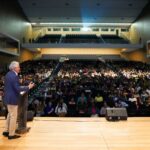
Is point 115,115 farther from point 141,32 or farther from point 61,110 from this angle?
point 141,32

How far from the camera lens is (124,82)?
14.0 metres

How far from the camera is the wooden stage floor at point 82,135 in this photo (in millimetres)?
4383

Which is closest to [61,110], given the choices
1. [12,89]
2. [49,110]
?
[49,110]

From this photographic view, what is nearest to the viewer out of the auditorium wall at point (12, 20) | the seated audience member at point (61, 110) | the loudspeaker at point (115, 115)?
the loudspeaker at point (115, 115)

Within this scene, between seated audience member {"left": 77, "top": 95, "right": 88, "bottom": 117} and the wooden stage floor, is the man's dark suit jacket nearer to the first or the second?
the wooden stage floor

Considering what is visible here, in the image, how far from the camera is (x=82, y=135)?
5.07m

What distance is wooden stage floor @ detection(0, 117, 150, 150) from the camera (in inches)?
173

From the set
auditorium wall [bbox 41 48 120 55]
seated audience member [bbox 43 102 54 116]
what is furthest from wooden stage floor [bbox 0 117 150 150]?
auditorium wall [bbox 41 48 120 55]

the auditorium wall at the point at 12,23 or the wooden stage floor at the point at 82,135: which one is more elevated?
the auditorium wall at the point at 12,23

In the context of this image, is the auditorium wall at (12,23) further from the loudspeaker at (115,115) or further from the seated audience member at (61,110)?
the loudspeaker at (115,115)

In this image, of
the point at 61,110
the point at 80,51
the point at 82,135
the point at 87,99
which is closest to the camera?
the point at 82,135

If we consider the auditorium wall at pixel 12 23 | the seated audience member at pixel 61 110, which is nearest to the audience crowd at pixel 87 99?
the seated audience member at pixel 61 110

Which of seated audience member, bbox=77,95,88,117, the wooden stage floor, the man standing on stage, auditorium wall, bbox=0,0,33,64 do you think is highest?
auditorium wall, bbox=0,0,33,64

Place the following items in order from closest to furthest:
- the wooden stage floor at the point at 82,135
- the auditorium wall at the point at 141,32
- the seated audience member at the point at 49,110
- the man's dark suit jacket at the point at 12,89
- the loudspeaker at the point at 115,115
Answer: the wooden stage floor at the point at 82,135 → the man's dark suit jacket at the point at 12,89 → the loudspeaker at the point at 115,115 → the seated audience member at the point at 49,110 → the auditorium wall at the point at 141,32
